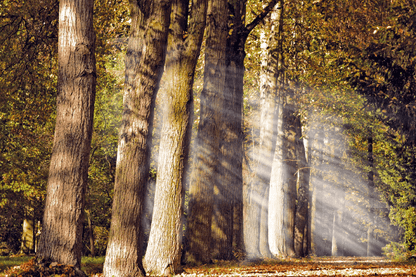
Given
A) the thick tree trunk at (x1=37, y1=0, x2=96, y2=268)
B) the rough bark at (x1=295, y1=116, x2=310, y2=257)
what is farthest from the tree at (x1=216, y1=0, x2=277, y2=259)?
the rough bark at (x1=295, y1=116, x2=310, y2=257)

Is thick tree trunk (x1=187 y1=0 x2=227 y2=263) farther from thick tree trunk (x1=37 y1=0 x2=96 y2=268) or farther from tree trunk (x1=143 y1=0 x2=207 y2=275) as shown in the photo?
thick tree trunk (x1=37 y1=0 x2=96 y2=268)

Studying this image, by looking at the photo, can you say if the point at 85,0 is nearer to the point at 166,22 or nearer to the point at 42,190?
the point at 166,22

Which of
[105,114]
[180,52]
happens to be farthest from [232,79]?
[105,114]

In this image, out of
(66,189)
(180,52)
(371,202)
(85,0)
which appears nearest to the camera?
(66,189)

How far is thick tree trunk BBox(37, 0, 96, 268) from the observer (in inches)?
257

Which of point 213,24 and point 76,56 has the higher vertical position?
point 213,24

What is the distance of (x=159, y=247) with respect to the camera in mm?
8906

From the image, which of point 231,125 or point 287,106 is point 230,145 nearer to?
point 231,125

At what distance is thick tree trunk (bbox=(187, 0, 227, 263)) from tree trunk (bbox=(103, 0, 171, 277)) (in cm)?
310

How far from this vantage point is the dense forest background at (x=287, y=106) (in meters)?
Answer: 11.0

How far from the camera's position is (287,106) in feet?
59.4

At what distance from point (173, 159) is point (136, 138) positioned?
4.01 feet

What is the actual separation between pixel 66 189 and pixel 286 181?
12425mm

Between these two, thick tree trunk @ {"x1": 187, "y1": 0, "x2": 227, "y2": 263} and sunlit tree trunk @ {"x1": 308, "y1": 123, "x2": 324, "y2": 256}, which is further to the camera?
sunlit tree trunk @ {"x1": 308, "y1": 123, "x2": 324, "y2": 256}
